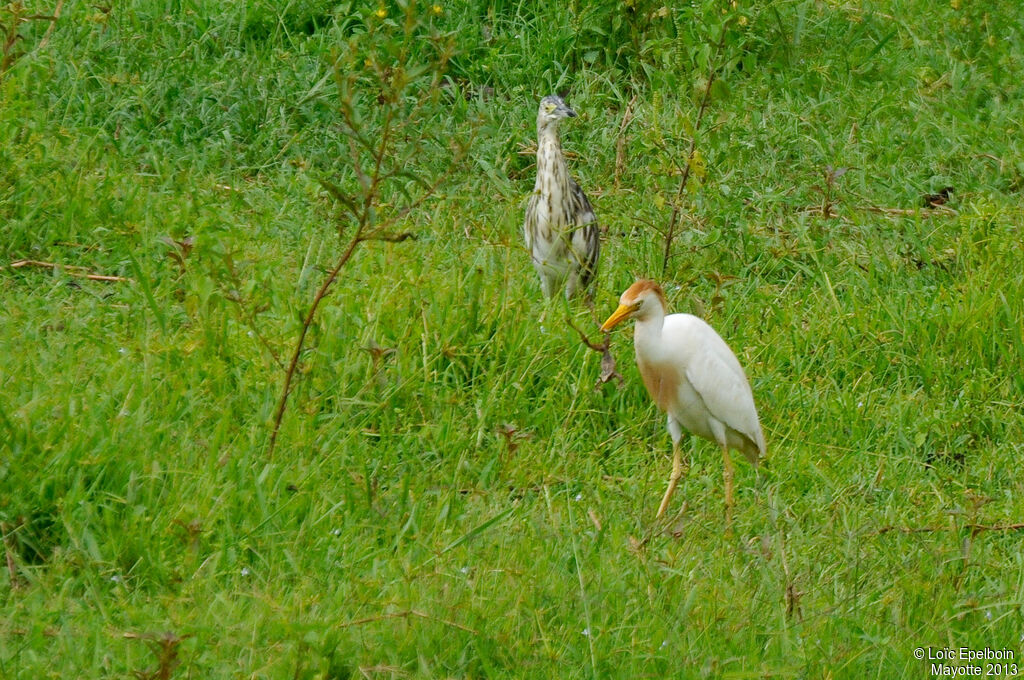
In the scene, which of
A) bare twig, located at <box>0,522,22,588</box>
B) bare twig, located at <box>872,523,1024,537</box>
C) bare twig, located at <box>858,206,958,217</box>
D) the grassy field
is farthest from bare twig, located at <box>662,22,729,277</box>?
bare twig, located at <box>0,522,22,588</box>

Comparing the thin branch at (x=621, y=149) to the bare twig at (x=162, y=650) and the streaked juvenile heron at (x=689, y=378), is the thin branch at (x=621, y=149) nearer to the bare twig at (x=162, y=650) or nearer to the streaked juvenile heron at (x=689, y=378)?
the streaked juvenile heron at (x=689, y=378)

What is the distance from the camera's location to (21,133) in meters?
5.94

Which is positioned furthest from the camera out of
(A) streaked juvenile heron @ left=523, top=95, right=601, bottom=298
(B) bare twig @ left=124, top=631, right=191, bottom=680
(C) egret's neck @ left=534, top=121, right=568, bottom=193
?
(C) egret's neck @ left=534, top=121, right=568, bottom=193

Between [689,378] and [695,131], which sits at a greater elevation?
[695,131]

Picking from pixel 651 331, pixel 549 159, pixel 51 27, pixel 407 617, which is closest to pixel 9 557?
pixel 407 617

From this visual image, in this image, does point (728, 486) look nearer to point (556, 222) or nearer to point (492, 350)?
point (492, 350)

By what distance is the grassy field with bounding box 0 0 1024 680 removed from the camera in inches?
142

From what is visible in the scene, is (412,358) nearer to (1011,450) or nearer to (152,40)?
(1011,450)

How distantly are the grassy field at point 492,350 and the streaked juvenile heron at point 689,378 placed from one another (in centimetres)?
20

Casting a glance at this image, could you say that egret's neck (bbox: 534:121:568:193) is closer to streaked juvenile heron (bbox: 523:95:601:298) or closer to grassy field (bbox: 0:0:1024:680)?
streaked juvenile heron (bbox: 523:95:601:298)

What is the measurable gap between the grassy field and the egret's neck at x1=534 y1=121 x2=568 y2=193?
346 mm

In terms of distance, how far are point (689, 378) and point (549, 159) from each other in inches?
75.2

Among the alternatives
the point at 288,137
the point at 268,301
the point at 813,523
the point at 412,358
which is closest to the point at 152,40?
the point at 288,137

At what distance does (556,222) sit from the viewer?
6168 mm
